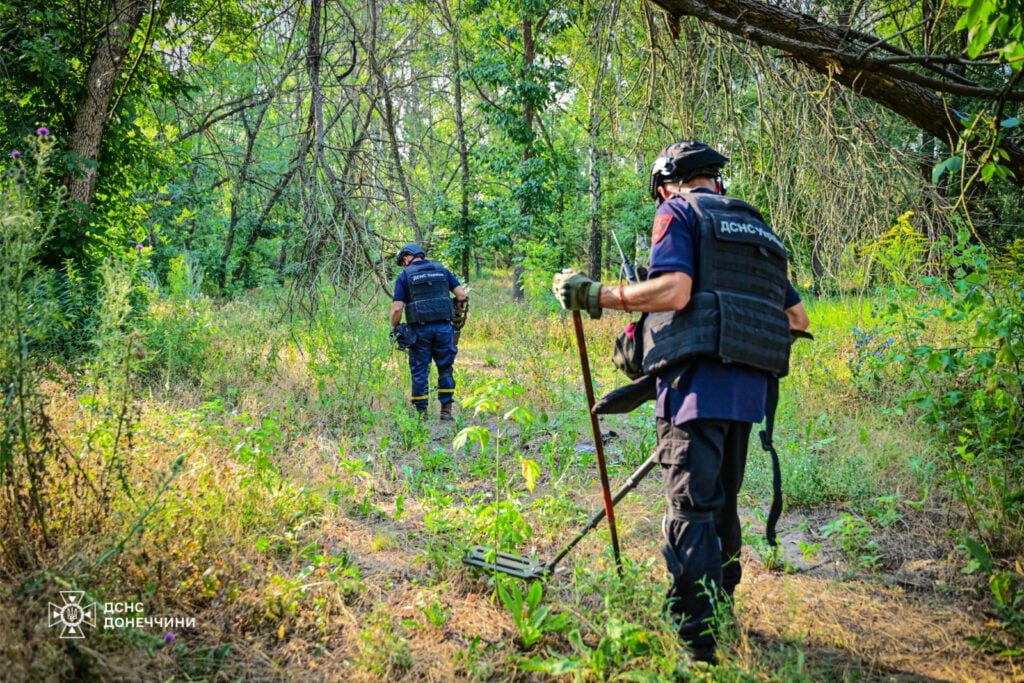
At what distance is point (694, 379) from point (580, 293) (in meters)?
0.61

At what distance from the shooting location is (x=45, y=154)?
9.60ft

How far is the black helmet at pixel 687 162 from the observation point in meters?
2.78

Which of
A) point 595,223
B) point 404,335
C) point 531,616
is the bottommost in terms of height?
point 531,616

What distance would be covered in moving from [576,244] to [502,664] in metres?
13.9

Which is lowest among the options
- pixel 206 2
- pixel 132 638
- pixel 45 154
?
pixel 132 638

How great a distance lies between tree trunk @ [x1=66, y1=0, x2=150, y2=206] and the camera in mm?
6402

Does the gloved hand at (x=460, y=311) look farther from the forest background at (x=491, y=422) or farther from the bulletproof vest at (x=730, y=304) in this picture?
the bulletproof vest at (x=730, y=304)

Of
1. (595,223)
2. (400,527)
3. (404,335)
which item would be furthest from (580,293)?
(595,223)

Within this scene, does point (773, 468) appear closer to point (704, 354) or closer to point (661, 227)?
point (704, 354)

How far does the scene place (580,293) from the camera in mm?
2748

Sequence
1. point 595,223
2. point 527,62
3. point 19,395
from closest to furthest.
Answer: point 19,395, point 527,62, point 595,223

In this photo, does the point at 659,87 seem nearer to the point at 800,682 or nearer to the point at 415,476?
the point at 415,476

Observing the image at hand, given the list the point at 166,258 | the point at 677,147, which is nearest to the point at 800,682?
the point at 677,147

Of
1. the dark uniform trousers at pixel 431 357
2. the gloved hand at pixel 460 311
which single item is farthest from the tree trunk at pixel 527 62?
the dark uniform trousers at pixel 431 357
